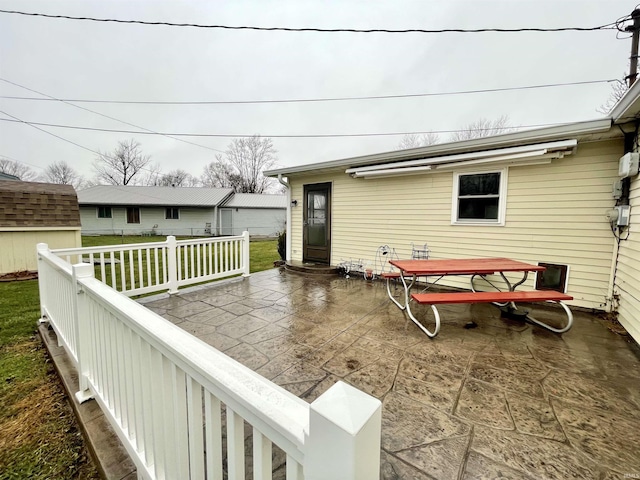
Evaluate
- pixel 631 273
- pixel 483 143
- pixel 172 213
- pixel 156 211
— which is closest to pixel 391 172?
pixel 483 143

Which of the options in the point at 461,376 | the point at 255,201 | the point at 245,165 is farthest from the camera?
the point at 245,165

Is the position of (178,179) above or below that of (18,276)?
above

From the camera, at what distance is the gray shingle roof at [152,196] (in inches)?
753

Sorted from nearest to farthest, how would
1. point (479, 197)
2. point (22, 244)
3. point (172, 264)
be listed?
point (172, 264), point (479, 197), point (22, 244)

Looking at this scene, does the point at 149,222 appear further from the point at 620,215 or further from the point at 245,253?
the point at 620,215

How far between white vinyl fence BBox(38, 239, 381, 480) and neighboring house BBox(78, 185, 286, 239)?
1999cm

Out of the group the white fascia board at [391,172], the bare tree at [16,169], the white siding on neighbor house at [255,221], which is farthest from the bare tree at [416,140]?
the bare tree at [16,169]

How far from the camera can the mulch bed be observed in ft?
20.8

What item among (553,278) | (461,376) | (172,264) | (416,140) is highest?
(416,140)

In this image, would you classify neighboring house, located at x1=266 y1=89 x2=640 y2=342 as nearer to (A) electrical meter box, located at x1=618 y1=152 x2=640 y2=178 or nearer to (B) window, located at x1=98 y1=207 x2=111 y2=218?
(A) electrical meter box, located at x1=618 y1=152 x2=640 y2=178

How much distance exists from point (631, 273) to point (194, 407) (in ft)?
15.7

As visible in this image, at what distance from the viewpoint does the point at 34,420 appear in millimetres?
2035

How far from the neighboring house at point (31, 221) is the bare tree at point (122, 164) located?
25.7m

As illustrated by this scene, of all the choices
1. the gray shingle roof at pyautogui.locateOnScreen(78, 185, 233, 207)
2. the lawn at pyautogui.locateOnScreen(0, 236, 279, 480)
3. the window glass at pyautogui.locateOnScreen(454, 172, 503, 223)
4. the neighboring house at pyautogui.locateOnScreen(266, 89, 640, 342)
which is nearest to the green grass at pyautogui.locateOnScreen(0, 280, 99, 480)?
the lawn at pyautogui.locateOnScreen(0, 236, 279, 480)
